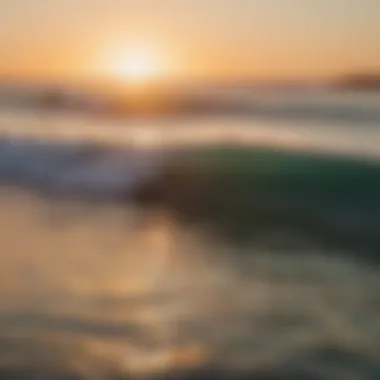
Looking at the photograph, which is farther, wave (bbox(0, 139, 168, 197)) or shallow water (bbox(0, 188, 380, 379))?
wave (bbox(0, 139, 168, 197))

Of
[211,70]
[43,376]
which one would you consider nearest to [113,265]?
[43,376]

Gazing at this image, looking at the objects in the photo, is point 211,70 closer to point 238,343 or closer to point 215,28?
point 215,28

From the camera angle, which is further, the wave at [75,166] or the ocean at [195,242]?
the wave at [75,166]

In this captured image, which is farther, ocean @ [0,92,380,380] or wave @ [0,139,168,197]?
Answer: wave @ [0,139,168,197]

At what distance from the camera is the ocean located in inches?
26.8

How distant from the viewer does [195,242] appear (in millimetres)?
836

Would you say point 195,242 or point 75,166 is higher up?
point 75,166

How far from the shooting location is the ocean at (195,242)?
0.68 metres

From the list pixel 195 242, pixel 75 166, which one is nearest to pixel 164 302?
pixel 195 242

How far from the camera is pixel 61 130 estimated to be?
0.92 m

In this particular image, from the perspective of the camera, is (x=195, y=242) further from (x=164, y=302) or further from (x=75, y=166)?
(x=75, y=166)

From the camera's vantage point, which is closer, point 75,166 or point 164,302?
point 164,302

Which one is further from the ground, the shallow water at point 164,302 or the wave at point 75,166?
the wave at point 75,166

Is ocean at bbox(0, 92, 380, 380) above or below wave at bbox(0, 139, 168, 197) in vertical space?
below
